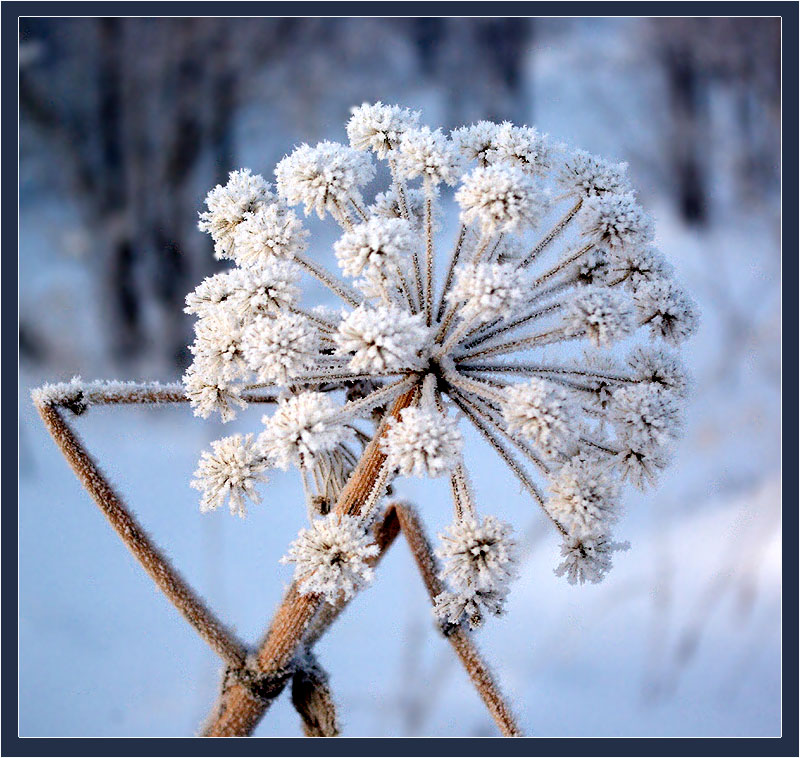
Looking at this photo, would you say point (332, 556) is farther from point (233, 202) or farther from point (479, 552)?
point (233, 202)

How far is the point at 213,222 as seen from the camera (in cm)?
58

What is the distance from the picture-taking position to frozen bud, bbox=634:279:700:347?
1.85 ft

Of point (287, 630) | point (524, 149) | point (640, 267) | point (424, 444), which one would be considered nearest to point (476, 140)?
point (524, 149)

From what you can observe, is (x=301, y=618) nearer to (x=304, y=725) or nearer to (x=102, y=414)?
(x=304, y=725)

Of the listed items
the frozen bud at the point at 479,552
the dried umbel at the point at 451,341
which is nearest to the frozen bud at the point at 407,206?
the dried umbel at the point at 451,341

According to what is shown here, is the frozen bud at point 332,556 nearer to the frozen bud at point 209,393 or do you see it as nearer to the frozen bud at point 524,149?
the frozen bud at point 209,393

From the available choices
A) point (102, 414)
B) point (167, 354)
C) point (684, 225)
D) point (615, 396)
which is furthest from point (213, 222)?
point (684, 225)

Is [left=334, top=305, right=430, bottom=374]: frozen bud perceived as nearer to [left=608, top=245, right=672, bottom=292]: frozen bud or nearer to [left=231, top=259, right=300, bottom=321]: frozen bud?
[left=231, top=259, right=300, bottom=321]: frozen bud

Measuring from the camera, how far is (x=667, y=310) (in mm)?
564

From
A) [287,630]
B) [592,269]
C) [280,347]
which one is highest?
[592,269]

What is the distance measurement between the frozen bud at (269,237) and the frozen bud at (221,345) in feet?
0.14

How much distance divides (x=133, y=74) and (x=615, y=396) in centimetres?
162

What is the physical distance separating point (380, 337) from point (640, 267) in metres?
0.22

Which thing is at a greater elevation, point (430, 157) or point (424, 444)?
point (430, 157)
